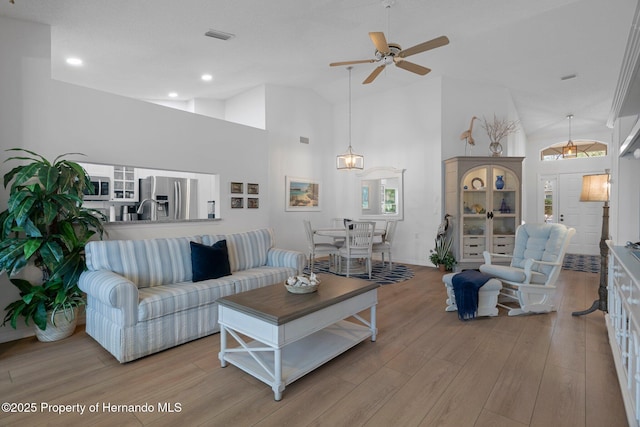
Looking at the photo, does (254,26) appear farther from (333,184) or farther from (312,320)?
(333,184)

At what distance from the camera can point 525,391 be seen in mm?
2076

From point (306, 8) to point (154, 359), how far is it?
3.96m

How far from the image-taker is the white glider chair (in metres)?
3.44

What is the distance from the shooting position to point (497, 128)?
5.93 metres

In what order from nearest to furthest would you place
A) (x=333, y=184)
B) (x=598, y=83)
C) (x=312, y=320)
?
(x=312, y=320) → (x=598, y=83) → (x=333, y=184)

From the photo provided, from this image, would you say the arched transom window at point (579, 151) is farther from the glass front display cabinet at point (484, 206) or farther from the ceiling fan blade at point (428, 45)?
the ceiling fan blade at point (428, 45)

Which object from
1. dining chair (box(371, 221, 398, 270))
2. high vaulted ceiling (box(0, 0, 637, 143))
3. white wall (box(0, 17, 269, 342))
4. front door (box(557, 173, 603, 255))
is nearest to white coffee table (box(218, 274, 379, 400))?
white wall (box(0, 17, 269, 342))

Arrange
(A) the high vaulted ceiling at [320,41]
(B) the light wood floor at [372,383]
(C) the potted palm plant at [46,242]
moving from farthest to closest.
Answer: (A) the high vaulted ceiling at [320,41] → (C) the potted palm plant at [46,242] → (B) the light wood floor at [372,383]

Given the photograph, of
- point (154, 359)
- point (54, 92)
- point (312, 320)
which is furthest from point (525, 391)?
point (54, 92)

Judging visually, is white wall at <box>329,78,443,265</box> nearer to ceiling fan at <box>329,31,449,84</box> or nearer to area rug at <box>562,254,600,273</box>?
ceiling fan at <box>329,31,449,84</box>

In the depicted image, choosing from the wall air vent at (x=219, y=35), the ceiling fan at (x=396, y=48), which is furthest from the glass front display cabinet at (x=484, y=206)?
the wall air vent at (x=219, y=35)

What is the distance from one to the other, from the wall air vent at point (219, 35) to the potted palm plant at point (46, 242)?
2287 mm

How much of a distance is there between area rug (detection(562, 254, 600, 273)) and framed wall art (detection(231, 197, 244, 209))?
6.10 metres

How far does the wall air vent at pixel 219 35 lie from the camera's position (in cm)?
405
